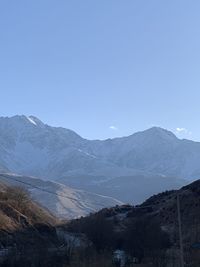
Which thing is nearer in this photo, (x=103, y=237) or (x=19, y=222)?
(x=103, y=237)

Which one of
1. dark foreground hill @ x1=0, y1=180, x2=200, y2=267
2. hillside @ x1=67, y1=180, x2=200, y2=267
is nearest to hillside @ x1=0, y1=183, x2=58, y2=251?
dark foreground hill @ x1=0, y1=180, x2=200, y2=267

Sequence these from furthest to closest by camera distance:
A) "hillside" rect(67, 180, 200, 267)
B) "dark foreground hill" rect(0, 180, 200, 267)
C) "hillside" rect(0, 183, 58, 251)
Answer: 1. "hillside" rect(0, 183, 58, 251)
2. "hillside" rect(67, 180, 200, 267)
3. "dark foreground hill" rect(0, 180, 200, 267)

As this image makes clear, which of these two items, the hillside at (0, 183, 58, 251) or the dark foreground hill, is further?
the hillside at (0, 183, 58, 251)

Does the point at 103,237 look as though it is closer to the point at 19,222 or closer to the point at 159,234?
the point at 159,234

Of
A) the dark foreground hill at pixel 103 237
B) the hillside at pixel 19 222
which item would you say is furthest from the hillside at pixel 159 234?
the hillside at pixel 19 222

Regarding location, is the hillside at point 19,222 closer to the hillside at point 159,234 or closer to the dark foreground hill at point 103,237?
the dark foreground hill at point 103,237

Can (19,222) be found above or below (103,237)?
above

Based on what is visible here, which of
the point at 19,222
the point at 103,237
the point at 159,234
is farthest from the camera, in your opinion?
the point at 19,222

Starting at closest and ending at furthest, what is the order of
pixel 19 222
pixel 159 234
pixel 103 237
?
pixel 159 234 < pixel 103 237 < pixel 19 222

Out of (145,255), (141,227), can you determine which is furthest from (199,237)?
(145,255)

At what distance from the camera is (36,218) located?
11294cm

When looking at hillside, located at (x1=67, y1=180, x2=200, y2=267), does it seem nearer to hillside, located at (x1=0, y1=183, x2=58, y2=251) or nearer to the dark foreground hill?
the dark foreground hill

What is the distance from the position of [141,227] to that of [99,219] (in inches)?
570

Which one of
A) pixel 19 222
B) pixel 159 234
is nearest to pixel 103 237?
pixel 159 234
